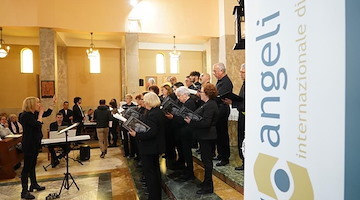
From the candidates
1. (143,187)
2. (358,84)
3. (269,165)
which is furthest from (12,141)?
(358,84)

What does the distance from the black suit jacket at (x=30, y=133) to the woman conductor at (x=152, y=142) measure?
6.20 ft

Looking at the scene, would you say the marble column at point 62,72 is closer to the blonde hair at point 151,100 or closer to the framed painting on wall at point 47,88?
the framed painting on wall at point 47,88

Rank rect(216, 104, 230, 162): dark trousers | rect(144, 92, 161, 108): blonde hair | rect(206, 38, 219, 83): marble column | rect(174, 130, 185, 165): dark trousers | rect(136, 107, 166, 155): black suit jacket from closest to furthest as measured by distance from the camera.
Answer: rect(136, 107, 166, 155): black suit jacket, rect(144, 92, 161, 108): blonde hair, rect(216, 104, 230, 162): dark trousers, rect(174, 130, 185, 165): dark trousers, rect(206, 38, 219, 83): marble column

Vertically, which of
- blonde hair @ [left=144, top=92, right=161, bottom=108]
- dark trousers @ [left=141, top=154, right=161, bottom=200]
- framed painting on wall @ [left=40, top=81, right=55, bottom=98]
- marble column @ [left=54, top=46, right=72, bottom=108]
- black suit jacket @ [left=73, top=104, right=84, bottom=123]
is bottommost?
dark trousers @ [left=141, top=154, right=161, bottom=200]

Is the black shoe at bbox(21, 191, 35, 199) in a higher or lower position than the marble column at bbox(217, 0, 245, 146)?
lower

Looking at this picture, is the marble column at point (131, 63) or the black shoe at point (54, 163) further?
the marble column at point (131, 63)

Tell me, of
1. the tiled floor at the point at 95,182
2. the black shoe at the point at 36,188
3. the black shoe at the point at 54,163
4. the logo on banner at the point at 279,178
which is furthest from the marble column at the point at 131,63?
the logo on banner at the point at 279,178

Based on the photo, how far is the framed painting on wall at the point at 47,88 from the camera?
898cm

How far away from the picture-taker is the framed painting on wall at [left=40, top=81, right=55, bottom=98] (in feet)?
29.5

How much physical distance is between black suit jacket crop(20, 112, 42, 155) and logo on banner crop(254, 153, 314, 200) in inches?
166

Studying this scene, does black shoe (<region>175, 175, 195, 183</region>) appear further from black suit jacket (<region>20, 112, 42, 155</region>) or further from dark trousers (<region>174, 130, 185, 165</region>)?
black suit jacket (<region>20, 112, 42, 155</region>)

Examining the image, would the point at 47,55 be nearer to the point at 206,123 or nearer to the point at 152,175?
the point at 152,175

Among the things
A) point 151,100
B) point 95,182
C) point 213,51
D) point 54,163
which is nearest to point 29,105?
point 95,182

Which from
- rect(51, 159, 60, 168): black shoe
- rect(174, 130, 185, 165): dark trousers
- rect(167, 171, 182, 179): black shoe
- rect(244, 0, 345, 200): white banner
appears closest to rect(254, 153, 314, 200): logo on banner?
rect(244, 0, 345, 200): white banner
